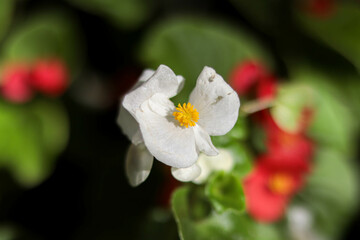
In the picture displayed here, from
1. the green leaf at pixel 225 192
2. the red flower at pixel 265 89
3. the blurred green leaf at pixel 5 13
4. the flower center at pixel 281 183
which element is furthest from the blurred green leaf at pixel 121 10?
the green leaf at pixel 225 192

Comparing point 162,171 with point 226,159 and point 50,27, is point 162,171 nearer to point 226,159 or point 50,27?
point 226,159

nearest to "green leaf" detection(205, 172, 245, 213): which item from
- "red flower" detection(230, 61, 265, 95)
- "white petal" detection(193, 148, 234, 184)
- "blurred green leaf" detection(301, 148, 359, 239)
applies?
"white petal" detection(193, 148, 234, 184)

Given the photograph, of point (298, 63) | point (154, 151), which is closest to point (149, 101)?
point (154, 151)

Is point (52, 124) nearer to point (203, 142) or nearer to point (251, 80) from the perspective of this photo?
point (251, 80)

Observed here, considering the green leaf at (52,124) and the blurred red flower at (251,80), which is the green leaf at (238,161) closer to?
the blurred red flower at (251,80)

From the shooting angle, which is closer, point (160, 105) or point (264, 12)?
point (160, 105)

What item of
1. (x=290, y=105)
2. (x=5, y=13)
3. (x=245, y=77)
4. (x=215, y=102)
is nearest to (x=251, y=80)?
(x=245, y=77)

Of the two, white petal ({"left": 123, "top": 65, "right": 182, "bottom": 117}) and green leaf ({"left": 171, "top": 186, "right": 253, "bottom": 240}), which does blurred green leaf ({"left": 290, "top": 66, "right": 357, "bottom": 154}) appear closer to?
green leaf ({"left": 171, "top": 186, "right": 253, "bottom": 240})
